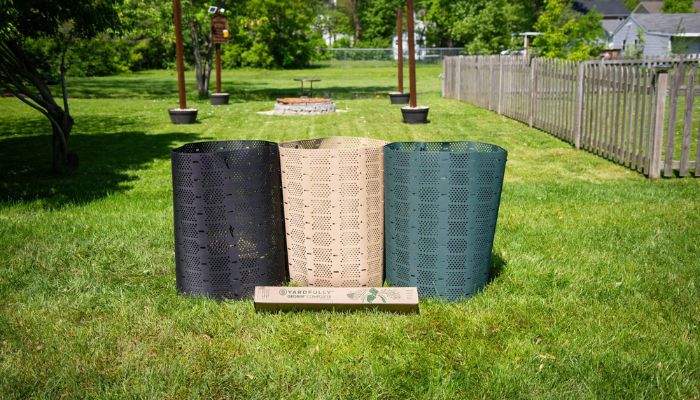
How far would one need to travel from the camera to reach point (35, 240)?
19.8 ft

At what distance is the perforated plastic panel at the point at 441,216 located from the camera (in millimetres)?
4250

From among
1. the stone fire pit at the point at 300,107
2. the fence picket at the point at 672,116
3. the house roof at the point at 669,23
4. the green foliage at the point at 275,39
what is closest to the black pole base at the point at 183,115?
the stone fire pit at the point at 300,107

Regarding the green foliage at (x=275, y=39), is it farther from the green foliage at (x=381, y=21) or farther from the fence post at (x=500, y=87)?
the fence post at (x=500, y=87)

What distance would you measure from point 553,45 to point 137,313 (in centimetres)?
2391

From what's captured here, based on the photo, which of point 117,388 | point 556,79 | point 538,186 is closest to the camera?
point 117,388

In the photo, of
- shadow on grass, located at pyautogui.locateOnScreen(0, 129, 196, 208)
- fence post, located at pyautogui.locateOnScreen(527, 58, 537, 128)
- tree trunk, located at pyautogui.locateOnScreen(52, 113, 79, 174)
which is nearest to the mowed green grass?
shadow on grass, located at pyautogui.locateOnScreen(0, 129, 196, 208)

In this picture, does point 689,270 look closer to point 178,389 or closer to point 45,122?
point 178,389

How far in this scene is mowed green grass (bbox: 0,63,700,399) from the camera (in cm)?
352

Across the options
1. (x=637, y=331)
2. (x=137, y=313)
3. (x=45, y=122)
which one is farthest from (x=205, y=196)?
(x=45, y=122)

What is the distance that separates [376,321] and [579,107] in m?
8.67

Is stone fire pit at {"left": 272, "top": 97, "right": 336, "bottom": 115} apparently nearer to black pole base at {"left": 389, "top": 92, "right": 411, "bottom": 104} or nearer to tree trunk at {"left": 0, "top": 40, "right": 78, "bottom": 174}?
black pole base at {"left": 389, "top": 92, "right": 411, "bottom": 104}

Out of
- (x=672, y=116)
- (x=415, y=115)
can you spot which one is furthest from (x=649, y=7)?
(x=672, y=116)

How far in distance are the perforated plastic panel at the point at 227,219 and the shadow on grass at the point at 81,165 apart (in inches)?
147

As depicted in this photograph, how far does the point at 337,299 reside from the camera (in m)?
4.36
